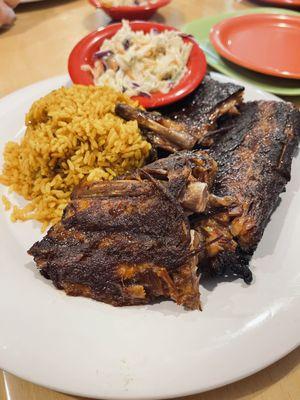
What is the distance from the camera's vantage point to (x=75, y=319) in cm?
165

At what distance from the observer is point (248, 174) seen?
6.64ft

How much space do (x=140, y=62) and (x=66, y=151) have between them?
1.25 meters

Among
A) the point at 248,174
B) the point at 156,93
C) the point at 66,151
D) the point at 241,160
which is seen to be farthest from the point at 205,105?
the point at 66,151

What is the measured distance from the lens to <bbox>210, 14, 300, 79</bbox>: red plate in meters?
3.36

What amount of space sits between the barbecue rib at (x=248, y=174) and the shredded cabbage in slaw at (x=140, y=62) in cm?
64

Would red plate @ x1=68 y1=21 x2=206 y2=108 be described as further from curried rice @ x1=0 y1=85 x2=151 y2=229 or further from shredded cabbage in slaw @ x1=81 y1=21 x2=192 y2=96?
curried rice @ x1=0 y1=85 x2=151 y2=229

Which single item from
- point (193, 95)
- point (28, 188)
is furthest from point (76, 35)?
point (28, 188)

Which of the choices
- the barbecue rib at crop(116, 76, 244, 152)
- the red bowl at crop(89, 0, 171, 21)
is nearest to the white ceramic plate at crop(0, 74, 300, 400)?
the barbecue rib at crop(116, 76, 244, 152)

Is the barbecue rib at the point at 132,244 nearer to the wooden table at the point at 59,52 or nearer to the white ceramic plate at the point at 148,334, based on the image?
the white ceramic plate at the point at 148,334

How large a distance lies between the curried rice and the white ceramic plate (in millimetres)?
428

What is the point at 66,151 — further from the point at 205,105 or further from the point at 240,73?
the point at 240,73

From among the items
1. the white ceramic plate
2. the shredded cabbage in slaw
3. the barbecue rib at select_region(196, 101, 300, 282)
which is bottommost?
the white ceramic plate

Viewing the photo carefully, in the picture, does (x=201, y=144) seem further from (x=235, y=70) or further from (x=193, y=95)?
(x=235, y=70)

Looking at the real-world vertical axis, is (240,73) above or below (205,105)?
below
